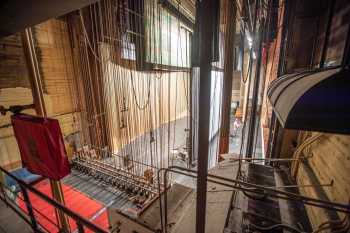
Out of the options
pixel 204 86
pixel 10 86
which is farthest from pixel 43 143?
pixel 10 86

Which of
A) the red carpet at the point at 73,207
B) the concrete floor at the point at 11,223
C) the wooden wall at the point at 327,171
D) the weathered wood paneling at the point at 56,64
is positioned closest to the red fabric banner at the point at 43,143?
the concrete floor at the point at 11,223

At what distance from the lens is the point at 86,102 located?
5.14 m

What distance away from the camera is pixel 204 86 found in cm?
67

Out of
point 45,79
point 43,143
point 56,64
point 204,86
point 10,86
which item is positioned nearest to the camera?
point 204,86

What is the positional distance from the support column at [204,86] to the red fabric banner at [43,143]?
68.6 inches

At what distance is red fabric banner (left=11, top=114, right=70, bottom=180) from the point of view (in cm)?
174

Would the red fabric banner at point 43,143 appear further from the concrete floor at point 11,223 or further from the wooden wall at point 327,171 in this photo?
the wooden wall at point 327,171

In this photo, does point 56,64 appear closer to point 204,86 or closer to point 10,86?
point 10,86

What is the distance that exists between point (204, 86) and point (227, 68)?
11.8 feet

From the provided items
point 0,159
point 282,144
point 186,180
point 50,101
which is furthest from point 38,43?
point 282,144

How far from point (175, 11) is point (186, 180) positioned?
607 centimetres

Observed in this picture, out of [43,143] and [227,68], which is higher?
[227,68]

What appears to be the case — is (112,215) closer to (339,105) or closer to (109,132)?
(339,105)

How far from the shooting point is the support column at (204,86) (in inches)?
23.7
